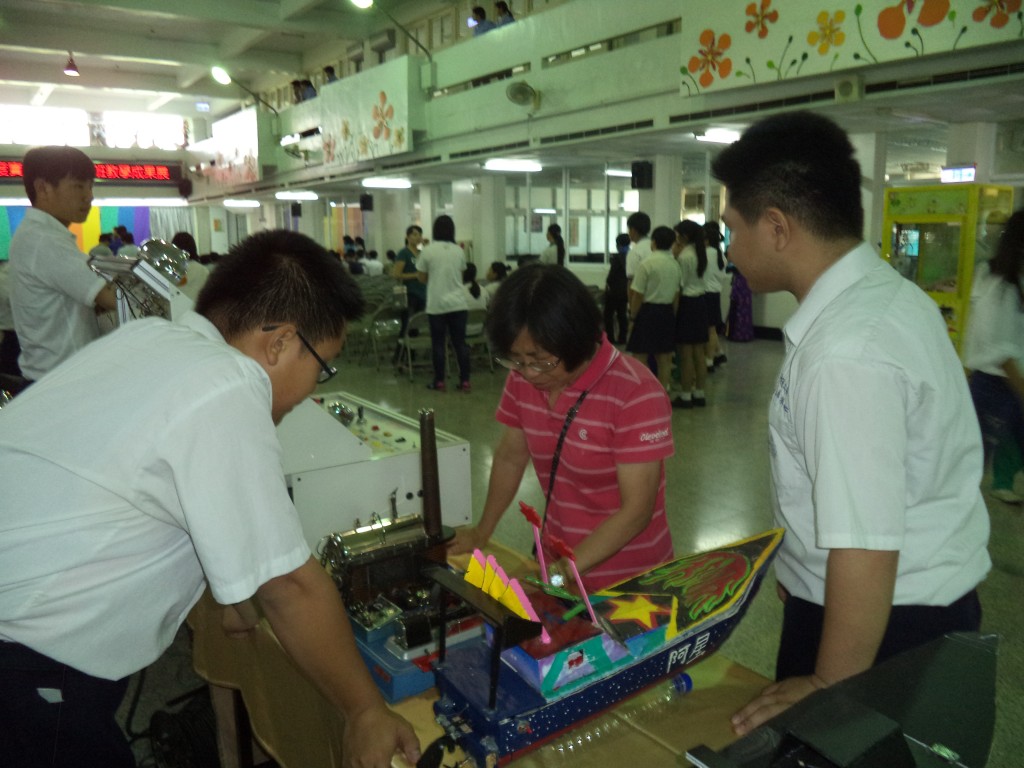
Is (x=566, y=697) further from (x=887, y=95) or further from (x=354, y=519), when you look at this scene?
(x=887, y=95)

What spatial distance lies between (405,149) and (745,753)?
983cm

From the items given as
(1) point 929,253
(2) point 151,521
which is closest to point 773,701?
(2) point 151,521

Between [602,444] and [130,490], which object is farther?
[602,444]

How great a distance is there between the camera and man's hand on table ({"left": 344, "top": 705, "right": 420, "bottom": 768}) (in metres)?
0.96

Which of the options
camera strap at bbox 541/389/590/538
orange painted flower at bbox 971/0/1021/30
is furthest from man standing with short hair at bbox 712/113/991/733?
orange painted flower at bbox 971/0/1021/30

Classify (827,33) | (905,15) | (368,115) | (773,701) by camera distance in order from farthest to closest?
(368,115)
(827,33)
(905,15)
(773,701)

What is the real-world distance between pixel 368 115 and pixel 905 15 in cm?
736

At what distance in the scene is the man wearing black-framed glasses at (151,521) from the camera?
88cm

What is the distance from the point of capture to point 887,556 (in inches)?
35.9

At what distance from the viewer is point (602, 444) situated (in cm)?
160

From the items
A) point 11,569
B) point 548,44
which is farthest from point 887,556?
point 548,44

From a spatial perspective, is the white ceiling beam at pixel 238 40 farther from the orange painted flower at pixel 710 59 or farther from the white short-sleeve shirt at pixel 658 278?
the white short-sleeve shirt at pixel 658 278

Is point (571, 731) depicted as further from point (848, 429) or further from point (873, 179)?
point (873, 179)

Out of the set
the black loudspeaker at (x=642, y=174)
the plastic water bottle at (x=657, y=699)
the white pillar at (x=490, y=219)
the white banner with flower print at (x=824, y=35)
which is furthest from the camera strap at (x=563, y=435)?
the white pillar at (x=490, y=219)
